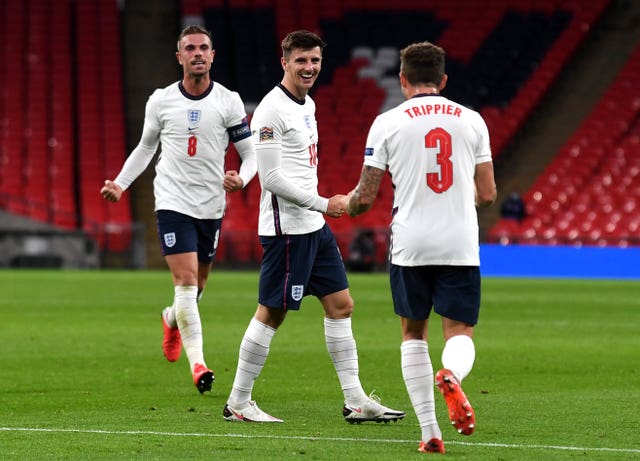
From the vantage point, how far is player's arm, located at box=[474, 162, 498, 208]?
634 cm

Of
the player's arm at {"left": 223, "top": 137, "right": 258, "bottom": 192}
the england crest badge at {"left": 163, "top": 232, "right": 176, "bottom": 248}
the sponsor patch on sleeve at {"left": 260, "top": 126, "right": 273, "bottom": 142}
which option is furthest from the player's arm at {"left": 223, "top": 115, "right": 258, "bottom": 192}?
the sponsor patch on sleeve at {"left": 260, "top": 126, "right": 273, "bottom": 142}

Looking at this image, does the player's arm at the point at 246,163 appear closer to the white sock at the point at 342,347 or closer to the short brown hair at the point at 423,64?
the white sock at the point at 342,347

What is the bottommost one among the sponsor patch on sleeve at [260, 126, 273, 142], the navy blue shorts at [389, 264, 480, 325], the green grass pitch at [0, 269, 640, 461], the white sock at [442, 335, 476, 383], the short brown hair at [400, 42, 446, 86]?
the green grass pitch at [0, 269, 640, 461]

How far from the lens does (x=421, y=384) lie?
636 centimetres

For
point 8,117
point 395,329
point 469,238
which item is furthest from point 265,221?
point 8,117

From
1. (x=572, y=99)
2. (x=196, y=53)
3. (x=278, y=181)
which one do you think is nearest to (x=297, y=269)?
(x=278, y=181)

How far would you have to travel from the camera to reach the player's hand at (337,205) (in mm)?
7086

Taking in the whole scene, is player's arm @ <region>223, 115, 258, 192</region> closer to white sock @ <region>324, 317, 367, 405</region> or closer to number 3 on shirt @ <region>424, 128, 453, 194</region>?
white sock @ <region>324, 317, 367, 405</region>

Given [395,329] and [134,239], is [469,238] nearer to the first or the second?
[395,329]

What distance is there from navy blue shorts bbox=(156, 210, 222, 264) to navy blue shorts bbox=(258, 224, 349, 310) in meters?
1.58

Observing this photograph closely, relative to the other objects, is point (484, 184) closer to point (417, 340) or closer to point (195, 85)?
point (417, 340)

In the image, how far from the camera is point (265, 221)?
25.5ft

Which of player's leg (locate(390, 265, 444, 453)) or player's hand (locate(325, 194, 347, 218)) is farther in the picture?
player's hand (locate(325, 194, 347, 218))

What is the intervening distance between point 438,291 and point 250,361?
67.6 inches
